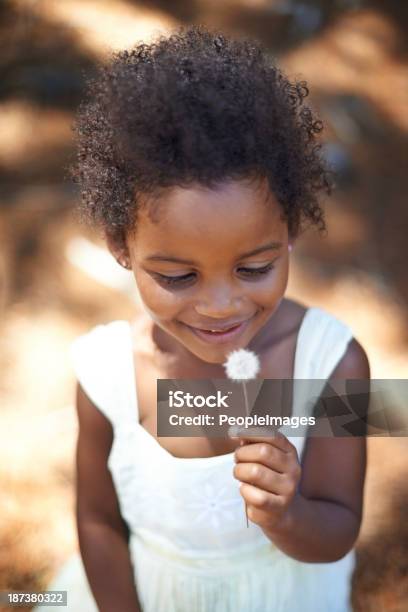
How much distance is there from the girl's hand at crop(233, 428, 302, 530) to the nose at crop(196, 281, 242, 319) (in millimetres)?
116

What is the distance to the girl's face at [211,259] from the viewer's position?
28.6 inches

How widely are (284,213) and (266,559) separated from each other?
0.45 metres

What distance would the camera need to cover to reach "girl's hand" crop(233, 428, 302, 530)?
2.45 ft

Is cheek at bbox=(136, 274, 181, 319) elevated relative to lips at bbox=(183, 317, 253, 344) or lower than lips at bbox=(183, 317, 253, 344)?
elevated

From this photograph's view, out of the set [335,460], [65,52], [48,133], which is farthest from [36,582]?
[65,52]

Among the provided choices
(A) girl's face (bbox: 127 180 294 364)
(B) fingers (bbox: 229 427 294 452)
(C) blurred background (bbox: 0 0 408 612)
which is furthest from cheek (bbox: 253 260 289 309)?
(C) blurred background (bbox: 0 0 408 612)

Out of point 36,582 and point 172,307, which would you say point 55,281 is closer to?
point 36,582

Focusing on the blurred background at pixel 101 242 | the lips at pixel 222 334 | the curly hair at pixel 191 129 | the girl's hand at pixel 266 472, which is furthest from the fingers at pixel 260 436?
the blurred background at pixel 101 242

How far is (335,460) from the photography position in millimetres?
948

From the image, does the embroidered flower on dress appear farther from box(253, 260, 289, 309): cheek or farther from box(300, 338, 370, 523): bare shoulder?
box(253, 260, 289, 309): cheek

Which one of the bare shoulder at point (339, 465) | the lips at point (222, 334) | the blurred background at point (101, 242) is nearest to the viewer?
the lips at point (222, 334)

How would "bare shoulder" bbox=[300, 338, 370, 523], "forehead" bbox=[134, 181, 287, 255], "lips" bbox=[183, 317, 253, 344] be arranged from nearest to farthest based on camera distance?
"forehead" bbox=[134, 181, 287, 255], "lips" bbox=[183, 317, 253, 344], "bare shoulder" bbox=[300, 338, 370, 523]

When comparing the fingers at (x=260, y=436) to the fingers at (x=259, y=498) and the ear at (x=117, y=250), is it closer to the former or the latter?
the fingers at (x=259, y=498)

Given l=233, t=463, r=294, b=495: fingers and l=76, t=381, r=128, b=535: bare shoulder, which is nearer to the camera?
l=233, t=463, r=294, b=495: fingers
